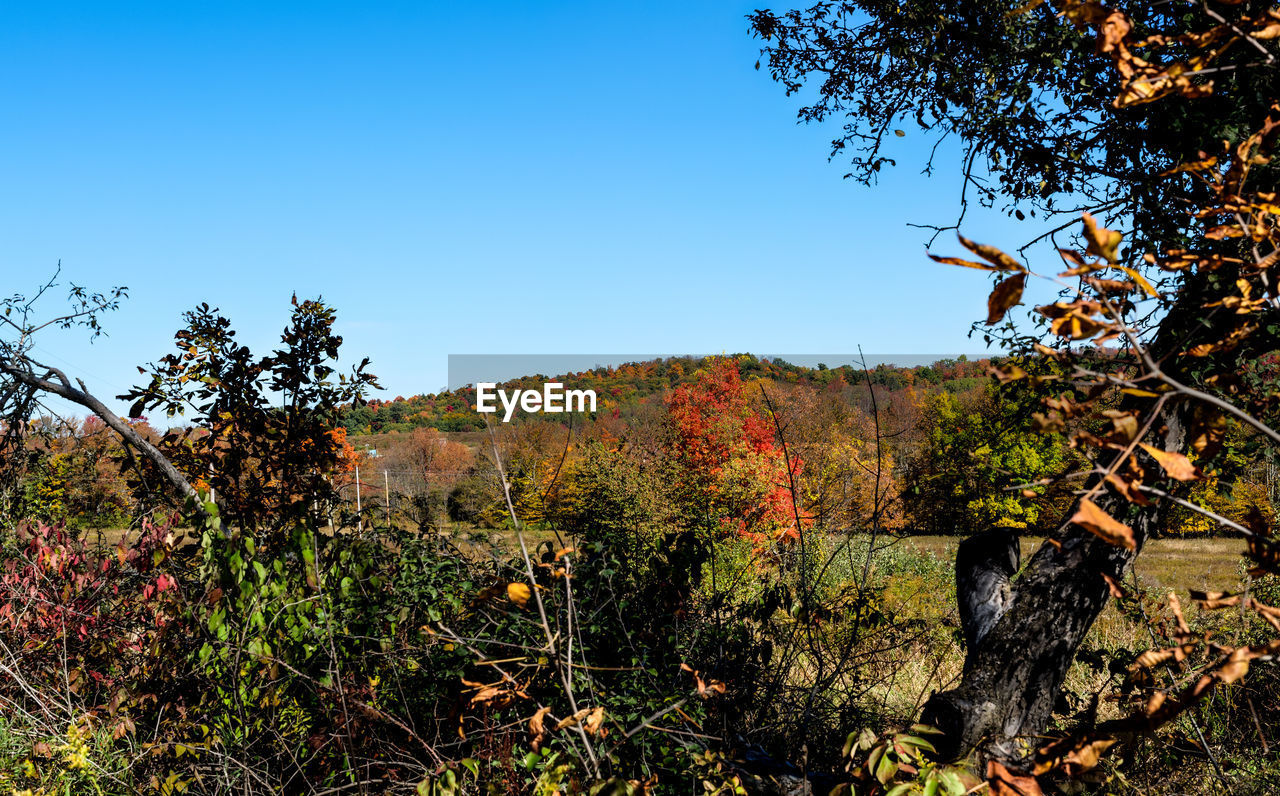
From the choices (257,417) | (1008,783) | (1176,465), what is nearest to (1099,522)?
(1176,465)

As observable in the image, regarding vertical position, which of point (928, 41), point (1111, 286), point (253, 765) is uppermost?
point (928, 41)

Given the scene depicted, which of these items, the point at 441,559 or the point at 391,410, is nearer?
the point at 441,559

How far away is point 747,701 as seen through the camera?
3768mm

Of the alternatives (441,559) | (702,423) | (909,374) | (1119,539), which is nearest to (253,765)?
(441,559)

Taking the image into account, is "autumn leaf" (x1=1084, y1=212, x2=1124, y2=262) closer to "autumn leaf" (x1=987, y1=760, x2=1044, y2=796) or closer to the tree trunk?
"autumn leaf" (x1=987, y1=760, x2=1044, y2=796)

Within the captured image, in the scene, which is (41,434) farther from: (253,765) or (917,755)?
(917,755)

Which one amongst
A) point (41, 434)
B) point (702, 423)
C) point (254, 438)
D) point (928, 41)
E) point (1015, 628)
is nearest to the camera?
point (1015, 628)

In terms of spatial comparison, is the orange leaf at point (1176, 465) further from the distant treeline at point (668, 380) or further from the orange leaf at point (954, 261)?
the distant treeline at point (668, 380)

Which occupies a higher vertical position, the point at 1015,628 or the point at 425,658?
the point at 1015,628

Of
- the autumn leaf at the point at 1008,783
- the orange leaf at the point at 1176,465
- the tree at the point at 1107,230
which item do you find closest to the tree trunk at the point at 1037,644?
the tree at the point at 1107,230

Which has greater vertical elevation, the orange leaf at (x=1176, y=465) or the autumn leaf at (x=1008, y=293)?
the autumn leaf at (x=1008, y=293)

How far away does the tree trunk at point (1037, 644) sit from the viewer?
2.88 metres

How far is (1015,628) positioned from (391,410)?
47045 millimetres

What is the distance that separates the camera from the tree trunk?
2881 millimetres
